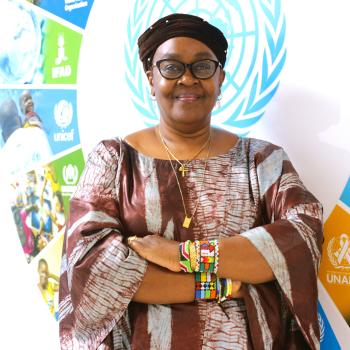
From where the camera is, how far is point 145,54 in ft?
4.42

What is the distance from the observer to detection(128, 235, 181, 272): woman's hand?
3.93 ft

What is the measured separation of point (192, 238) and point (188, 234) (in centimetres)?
1

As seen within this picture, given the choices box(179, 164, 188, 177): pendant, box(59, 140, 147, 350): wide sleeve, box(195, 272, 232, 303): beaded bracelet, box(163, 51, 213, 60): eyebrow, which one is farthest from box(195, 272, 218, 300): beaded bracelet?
box(163, 51, 213, 60): eyebrow

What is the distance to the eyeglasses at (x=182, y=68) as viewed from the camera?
128 cm

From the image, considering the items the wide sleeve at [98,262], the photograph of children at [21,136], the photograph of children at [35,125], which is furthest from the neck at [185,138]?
the photograph of children at [21,136]

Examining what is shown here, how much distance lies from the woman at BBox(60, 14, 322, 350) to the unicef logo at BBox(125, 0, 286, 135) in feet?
0.58

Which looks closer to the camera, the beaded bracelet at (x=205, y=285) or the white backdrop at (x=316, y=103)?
the beaded bracelet at (x=205, y=285)

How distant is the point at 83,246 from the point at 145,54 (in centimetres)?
45

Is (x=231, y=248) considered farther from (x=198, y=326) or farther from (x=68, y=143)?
(x=68, y=143)

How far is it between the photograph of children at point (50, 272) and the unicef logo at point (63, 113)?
37 centimetres

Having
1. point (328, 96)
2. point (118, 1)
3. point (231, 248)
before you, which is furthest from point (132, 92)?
point (231, 248)

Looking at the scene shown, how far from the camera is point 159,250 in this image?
3.96ft

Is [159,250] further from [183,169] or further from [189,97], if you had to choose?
[189,97]

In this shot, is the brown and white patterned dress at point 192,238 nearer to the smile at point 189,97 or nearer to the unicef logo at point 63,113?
the smile at point 189,97
